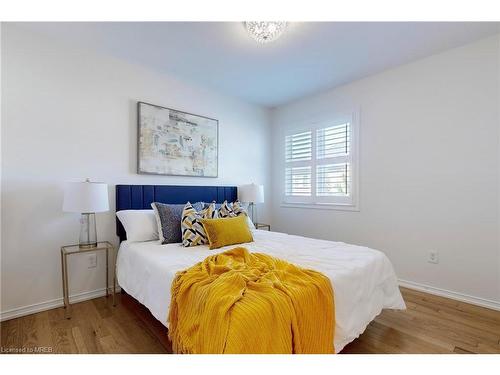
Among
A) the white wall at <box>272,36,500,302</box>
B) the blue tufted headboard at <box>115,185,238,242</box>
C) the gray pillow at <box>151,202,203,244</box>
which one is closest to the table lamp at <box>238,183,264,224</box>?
the blue tufted headboard at <box>115,185,238,242</box>

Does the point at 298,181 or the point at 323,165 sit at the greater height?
the point at 323,165

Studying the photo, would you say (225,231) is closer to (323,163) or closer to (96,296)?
(96,296)

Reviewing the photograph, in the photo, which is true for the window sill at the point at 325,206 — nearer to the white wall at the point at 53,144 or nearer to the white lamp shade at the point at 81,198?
the white wall at the point at 53,144

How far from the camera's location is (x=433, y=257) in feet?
8.72

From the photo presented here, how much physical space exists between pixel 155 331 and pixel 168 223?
890 mm

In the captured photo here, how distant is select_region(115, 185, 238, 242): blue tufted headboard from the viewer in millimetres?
2637

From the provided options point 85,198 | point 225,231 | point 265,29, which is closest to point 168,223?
point 225,231

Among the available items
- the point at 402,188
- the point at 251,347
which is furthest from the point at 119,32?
the point at 402,188

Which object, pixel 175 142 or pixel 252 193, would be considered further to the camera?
pixel 252 193

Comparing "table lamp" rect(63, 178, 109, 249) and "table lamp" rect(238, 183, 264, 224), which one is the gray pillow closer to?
"table lamp" rect(63, 178, 109, 249)

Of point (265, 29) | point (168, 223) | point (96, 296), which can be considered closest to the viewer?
point (265, 29)

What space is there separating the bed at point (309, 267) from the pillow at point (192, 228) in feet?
0.25

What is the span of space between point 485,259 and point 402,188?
0.94 m

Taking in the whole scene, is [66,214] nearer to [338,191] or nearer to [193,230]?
[193,230]
